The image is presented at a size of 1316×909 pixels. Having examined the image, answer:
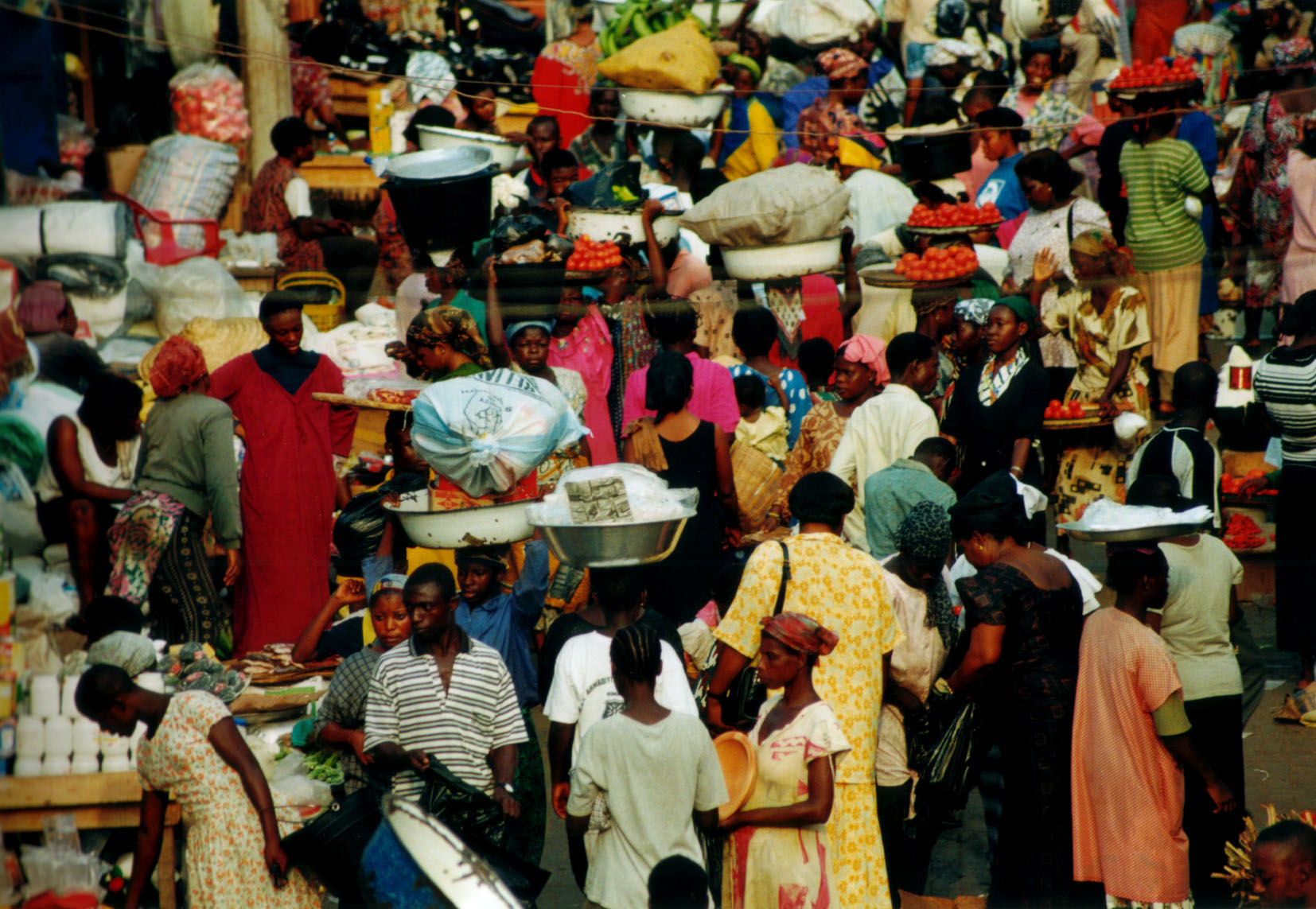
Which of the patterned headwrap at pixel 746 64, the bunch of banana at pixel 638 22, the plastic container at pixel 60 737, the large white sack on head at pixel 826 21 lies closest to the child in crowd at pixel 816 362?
the plastic container at pixel 60 737

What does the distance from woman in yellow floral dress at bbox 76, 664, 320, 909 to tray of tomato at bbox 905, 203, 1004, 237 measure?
14.4 feet

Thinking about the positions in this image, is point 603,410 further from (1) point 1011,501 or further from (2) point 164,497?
(1) point 1011,501

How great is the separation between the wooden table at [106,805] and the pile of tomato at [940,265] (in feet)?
13.7

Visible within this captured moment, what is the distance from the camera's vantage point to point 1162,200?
799 centimetres

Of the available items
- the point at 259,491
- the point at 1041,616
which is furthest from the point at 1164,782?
the point at 259,491

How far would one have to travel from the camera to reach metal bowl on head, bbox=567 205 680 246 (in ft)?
25.4

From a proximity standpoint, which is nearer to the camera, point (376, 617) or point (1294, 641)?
point (376, 617)

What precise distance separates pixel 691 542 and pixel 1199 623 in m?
1.81

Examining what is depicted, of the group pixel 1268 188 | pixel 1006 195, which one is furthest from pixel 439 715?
pixel 1268 188

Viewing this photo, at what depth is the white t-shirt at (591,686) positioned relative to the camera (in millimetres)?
4117

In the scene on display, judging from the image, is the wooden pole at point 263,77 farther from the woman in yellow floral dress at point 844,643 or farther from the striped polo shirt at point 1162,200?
the woman in yellow floral dress at point 844,643

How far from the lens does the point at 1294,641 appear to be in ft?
19.8

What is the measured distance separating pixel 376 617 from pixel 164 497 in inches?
55.5

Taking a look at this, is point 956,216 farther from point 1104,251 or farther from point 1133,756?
point 1133,756
